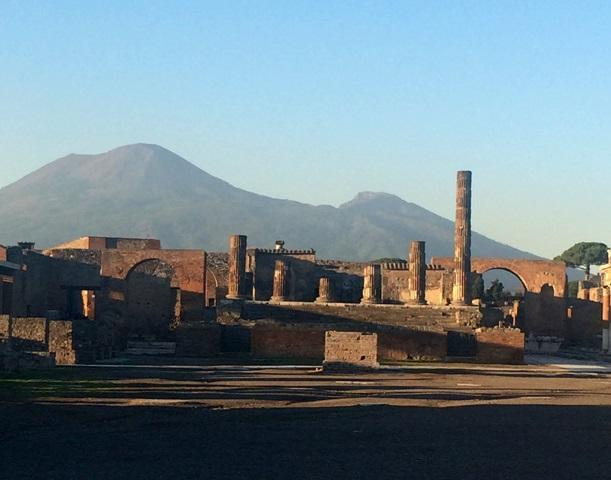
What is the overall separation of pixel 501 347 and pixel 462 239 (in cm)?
1178

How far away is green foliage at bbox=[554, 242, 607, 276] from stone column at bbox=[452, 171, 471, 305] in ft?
193

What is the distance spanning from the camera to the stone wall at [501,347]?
1508 inches

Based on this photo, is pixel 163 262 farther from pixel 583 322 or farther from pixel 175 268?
pixel 583 322

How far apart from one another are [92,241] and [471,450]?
2243 inches

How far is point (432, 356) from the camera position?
38344 millimetres

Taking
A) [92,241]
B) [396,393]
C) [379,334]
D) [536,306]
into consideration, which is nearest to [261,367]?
[379,334]

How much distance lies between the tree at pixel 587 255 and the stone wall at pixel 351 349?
77878 millimetres

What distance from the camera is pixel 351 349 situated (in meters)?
31.6

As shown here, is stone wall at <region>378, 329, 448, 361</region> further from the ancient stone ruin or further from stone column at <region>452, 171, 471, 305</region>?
stone column at <region>452, 171, 471, 305</region>

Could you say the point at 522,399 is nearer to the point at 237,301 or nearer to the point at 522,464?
the point at 522,464

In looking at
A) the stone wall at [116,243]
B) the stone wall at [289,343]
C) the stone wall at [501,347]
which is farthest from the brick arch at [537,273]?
the stone wall at [289,343]

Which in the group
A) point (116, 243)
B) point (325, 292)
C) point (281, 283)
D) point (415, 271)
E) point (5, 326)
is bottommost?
point (5, 326)

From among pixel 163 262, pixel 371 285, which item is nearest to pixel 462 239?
pixel 371 285

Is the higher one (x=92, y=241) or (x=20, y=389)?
(x=92, y=241)
